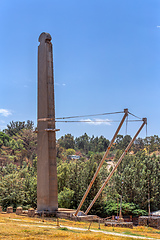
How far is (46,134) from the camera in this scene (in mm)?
24922

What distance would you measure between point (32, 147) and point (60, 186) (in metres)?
64.2

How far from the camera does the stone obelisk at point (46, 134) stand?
24453mm

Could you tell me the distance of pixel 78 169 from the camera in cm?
4662

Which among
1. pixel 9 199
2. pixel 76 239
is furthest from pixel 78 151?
pixel 76 239

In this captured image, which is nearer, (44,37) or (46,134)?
(46,134)

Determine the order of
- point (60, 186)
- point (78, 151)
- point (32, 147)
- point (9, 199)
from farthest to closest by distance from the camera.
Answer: point (78, 151)
point (32, 147)
point (60, 186)
point (9, 199)

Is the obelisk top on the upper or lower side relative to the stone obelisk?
upper

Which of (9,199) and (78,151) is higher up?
(78,151)

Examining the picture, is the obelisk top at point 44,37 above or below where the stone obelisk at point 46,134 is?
above

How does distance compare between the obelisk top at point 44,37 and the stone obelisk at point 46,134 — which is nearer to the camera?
the stone obelisk at point 46,134

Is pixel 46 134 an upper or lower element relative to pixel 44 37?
lower

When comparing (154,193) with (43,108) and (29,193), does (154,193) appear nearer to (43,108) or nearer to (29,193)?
(29,193)

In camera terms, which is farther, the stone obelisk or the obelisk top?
the obelisk top

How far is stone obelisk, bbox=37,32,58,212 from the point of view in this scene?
24.5 m
